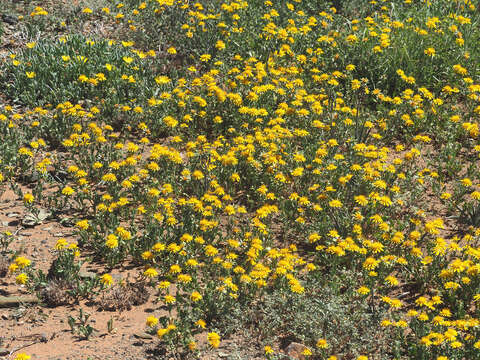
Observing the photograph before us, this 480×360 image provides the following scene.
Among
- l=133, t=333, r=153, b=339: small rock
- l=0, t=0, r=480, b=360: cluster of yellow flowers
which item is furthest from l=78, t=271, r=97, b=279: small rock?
l=133, t=333, r=153, b=339: small rock

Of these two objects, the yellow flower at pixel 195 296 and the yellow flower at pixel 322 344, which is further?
the yellow flower at pixel 195 296

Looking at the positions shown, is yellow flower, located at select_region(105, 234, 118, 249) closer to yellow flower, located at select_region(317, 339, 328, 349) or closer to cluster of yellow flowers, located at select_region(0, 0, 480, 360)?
Answer: cluster of yellow flowers, located at select_region(0, 0, 480, 360)

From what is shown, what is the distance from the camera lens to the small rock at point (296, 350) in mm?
5559

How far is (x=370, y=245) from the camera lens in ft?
21.3

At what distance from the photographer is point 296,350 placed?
5586 millimetres

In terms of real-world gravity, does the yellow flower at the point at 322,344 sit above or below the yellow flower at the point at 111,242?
above

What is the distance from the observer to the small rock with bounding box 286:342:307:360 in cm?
556

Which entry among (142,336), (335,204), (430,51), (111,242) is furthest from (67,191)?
(430,51)

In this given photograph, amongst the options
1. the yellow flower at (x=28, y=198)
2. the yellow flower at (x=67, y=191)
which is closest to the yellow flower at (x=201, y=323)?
the yellow flower at (x=67, y=191)

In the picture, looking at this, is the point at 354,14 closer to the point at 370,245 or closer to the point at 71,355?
the point at 370,245

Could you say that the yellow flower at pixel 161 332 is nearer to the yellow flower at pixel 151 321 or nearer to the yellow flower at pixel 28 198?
the yellow flower at pixel 151 321

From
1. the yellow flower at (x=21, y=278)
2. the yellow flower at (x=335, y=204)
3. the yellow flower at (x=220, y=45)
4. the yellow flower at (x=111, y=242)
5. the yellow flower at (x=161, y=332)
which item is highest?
the yellow flower at (x=220, y=45)

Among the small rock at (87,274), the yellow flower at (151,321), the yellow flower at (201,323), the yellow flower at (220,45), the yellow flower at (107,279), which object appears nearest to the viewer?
the yellow flower at (151,321)

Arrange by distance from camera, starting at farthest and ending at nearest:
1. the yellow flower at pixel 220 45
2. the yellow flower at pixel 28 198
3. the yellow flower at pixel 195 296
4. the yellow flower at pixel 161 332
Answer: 1. the yellow flower at pixel 220 45
2. the yellow flower at pixel 28 198
3. the yellow flower at pixel 195 296
4. the yellow flower at pixel 161 332
